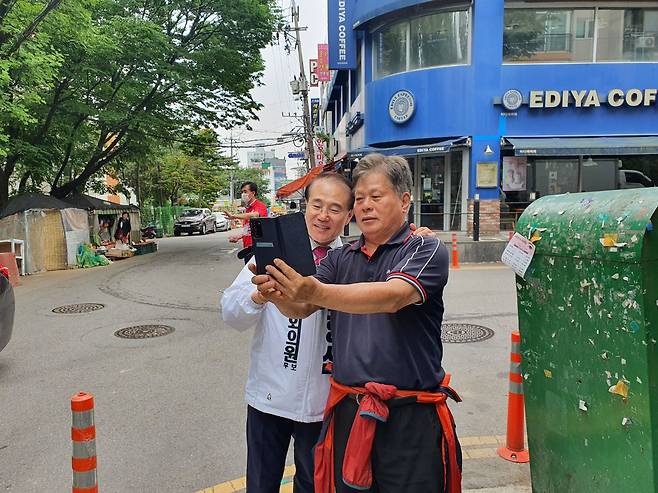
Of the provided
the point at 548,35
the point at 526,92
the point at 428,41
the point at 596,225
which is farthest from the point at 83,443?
the point at 548,35

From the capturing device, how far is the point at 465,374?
17.0 ft

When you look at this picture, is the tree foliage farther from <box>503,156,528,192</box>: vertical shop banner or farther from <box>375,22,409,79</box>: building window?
<box>503,156,528,192</box>: vertical shop banner

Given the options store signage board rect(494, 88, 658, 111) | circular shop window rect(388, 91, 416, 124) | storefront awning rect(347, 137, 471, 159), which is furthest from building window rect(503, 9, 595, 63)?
circular shop window rect(388, 91, 416, 124)

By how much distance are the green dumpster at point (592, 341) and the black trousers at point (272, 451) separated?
1.07m

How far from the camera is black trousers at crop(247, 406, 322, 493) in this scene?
231 cm

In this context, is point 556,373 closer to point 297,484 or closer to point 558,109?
point 297,484

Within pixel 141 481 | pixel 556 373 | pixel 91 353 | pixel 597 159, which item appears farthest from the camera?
pixel 597 159

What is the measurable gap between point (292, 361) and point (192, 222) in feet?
102

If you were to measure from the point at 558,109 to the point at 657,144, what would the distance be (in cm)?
296

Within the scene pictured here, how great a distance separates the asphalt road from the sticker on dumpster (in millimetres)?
1615

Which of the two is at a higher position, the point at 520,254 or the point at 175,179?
the point at 175,179

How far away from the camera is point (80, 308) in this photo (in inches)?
349

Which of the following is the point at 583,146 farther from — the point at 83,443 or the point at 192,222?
the point at 192,222

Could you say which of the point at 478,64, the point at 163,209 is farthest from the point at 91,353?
the point at 163,209
